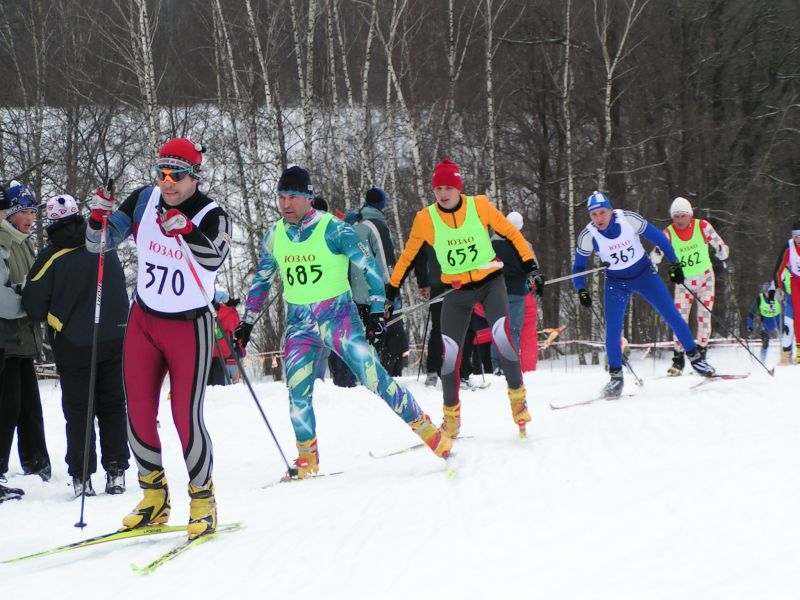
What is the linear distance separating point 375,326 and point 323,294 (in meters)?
0.44

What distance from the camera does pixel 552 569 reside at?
344 centimetres

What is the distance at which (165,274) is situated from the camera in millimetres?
4531

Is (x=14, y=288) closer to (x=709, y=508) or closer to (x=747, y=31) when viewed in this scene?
(x=709, y=508)

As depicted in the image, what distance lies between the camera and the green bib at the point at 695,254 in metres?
10.6

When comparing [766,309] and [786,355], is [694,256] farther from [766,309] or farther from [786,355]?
[766,309]

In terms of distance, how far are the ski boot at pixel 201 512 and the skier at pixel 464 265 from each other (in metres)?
2.69

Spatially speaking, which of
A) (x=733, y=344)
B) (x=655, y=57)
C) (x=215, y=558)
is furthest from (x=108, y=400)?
(x=655, y=57)

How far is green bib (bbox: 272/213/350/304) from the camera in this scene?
5.83 metres

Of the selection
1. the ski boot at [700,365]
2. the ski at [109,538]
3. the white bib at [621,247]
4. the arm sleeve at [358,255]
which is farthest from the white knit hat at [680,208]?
the ski at [109,538]

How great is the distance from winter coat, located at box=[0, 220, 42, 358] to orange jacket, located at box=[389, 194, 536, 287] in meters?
2.72

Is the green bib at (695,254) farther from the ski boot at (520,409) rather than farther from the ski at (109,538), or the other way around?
the ski at (109,538)

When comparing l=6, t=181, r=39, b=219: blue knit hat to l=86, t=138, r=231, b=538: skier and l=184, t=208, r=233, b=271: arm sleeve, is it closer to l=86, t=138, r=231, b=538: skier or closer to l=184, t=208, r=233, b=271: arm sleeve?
l=86, t=138, r=231, b=538: skier

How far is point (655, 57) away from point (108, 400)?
1856cm

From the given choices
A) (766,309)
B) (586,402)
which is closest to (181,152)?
(586,402)
